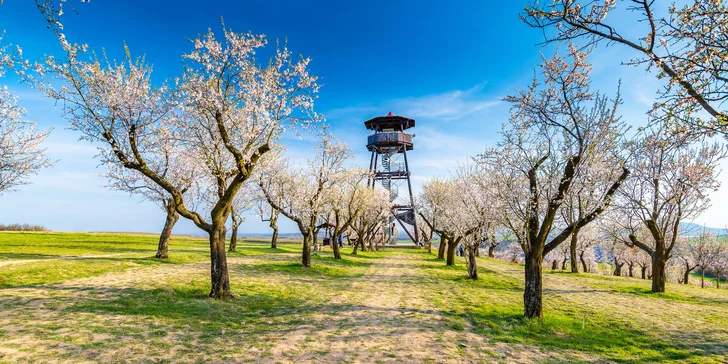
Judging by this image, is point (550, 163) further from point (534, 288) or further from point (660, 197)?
point (660, 197)

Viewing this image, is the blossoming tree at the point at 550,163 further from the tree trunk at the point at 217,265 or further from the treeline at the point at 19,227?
the treeline at the point at 19,227

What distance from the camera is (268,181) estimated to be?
89.0 feet

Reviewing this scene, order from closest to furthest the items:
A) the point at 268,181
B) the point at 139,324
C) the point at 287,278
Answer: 1. the point at 139,324
2. the point at 287,278
3. the point at 268,181

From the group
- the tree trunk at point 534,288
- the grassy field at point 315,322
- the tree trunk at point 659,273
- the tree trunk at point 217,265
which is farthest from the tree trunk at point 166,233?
the tree trunk at point 659,273

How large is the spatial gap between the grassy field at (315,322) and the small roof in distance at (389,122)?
43.2 metres

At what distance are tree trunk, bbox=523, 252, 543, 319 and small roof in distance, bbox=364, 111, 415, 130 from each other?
4841cm

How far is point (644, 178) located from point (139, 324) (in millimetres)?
27294

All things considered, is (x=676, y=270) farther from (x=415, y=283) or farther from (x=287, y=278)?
(x=287, y=278)

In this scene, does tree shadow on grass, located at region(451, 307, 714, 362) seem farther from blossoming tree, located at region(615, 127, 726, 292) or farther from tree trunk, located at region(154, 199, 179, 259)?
tree trunk, located at region(154, 199, 179, 259)

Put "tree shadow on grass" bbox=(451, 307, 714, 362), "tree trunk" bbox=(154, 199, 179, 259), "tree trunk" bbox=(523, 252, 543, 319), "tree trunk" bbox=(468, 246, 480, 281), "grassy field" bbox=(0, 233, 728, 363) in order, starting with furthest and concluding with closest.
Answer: "tree trunk" bbox=(154, 199, 179, 259)
"tree trunk" bbox=(468, 246, 480, 281)
"tree trunk" bbox=(523, 252, 543, 319)
"tree shadow on grass" bbox=(451, 307, 714, 362)
"grassy field" bbox=(0, 233, 728, 363)

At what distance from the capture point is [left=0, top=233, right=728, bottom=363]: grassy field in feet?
28.2

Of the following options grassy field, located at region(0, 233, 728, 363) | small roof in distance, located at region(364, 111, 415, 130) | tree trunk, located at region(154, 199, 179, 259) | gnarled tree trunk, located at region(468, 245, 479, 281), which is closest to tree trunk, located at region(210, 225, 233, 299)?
grassy field, located at region(0, 233, 728, 363)

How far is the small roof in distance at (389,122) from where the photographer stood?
196 ft

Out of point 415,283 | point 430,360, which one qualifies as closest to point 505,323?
point 430,360
